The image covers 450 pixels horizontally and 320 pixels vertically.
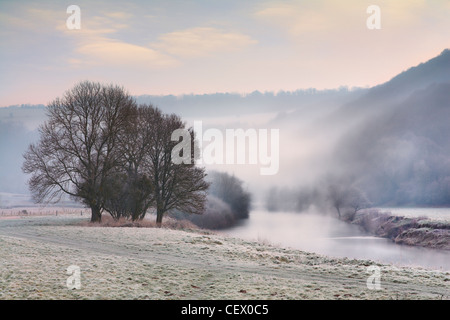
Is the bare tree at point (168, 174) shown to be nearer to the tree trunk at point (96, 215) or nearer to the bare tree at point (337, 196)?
the tree trunk at point (96, 215)

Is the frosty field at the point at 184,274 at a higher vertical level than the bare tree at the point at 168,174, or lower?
lower

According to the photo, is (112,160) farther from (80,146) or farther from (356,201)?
(356,201)

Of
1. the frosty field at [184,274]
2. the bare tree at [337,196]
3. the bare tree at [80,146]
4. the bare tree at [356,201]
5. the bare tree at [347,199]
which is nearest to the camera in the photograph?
the frosty field at [184,274]

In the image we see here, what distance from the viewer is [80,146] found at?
4953 centimetres

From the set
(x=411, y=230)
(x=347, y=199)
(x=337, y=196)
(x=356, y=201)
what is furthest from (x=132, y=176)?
(x=337, y=196)

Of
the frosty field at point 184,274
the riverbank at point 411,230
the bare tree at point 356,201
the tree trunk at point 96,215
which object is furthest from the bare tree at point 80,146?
the bare tree at point 356,201

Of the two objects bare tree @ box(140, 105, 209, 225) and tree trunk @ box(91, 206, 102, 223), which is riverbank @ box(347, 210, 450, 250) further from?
tree trunk @ box(91, 206, 102, 223)

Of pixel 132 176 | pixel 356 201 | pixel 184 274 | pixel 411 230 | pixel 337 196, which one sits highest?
pixel 132 176

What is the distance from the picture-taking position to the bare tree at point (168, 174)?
53.2 metres

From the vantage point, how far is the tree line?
161 feet

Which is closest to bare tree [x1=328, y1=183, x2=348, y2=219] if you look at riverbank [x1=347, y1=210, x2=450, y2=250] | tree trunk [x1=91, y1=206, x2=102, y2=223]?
riverbank [x1=347, y1=210, x2=450, y2=250]

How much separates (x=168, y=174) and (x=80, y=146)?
11566mm
